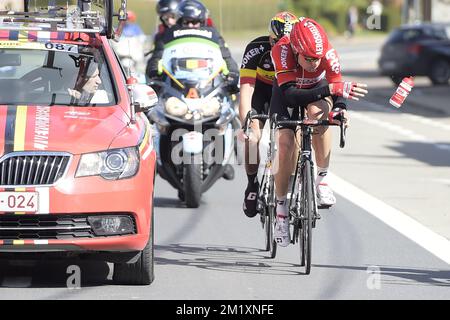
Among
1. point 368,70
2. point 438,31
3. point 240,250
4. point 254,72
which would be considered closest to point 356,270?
point 240,250

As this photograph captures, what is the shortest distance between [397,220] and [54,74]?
12.6 feet

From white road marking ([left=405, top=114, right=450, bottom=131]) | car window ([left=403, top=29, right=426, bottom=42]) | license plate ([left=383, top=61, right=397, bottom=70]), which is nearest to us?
white road marking ([left=405, top=114, right=450, bottom=131])

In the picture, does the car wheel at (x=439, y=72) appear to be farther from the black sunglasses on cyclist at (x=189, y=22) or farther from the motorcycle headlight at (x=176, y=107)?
the motorcycle headlight at (x=176, y=107)

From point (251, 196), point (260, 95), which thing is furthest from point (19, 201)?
point (260, 95)

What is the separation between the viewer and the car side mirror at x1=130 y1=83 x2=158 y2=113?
9.51 meters

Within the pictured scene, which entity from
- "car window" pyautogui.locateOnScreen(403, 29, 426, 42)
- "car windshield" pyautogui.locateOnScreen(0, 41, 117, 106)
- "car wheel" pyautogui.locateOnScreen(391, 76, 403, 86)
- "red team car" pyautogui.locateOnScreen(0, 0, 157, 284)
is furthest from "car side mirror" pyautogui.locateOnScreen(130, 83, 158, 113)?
"car window" pyautogui.locateOnScreen(403, 29, 426, 42)

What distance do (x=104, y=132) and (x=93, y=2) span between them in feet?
8.10

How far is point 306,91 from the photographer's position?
9.45 meters

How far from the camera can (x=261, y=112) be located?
11.0 metres

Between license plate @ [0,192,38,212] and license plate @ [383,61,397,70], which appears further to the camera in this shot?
license plate @ [383,61,397,70]

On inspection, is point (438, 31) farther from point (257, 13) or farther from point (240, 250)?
point (257, 13)

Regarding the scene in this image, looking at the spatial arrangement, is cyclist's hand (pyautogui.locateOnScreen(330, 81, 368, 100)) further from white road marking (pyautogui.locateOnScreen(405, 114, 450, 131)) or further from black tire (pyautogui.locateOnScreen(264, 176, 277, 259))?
white road marking (pyautogui.locateOnScreen(405, 114, 450, 131))

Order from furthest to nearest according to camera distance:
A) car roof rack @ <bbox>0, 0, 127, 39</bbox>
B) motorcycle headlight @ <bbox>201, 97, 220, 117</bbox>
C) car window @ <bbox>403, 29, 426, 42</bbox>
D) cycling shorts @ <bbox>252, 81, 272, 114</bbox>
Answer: car window @ <bbox>403, 29, 426, 42</bbox> → motorcycle headlight @ <bbox>201, 97, 220, 117</bbox> → cycling shorts @ <bbox>252, 81, 272, 114</bbox> → car roof rack @ <bbox>0, 0, 127, 39</bbox>

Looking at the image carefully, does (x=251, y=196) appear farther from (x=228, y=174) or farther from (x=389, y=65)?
(x=389, y=65)
